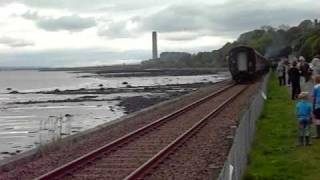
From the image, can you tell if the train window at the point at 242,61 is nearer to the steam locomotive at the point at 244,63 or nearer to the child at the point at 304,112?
the steam locomotive at the point at 244,63

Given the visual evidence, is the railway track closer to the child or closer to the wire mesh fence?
the child

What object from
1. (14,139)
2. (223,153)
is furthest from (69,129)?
(223,153)

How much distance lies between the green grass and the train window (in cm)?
3599

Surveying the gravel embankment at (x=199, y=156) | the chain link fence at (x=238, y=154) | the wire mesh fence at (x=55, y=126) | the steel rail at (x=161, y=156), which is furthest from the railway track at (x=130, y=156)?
the wire mesh fence at (x=55, y=126)

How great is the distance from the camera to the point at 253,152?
615 inches

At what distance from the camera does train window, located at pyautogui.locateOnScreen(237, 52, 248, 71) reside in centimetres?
5862

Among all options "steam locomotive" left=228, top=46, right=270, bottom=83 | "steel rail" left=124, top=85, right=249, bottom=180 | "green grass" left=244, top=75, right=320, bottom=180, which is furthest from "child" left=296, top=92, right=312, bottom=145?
"steam locomotive" left=228, top=46, right=270, bottom=83

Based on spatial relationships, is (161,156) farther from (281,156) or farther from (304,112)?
(304,112)

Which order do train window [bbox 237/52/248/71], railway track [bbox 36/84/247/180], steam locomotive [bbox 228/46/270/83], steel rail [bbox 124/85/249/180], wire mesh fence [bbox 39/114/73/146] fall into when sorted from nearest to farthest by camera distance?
steel rail [bbox 124/85/249/180] → railway track [bbox 36/84/247/180] → wire mesh fence [bbox 39/114/73/146] → steam locomotive [bbox 228/46/270/83] → train window [bbox 237/52/248/71]

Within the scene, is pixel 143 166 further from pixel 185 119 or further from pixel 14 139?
pixel 14 139

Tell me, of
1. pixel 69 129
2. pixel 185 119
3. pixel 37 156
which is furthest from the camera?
pixel 69 129

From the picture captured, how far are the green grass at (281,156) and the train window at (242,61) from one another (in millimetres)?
35990

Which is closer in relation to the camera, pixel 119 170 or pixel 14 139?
pixel 119 170

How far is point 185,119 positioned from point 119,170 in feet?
45.4
